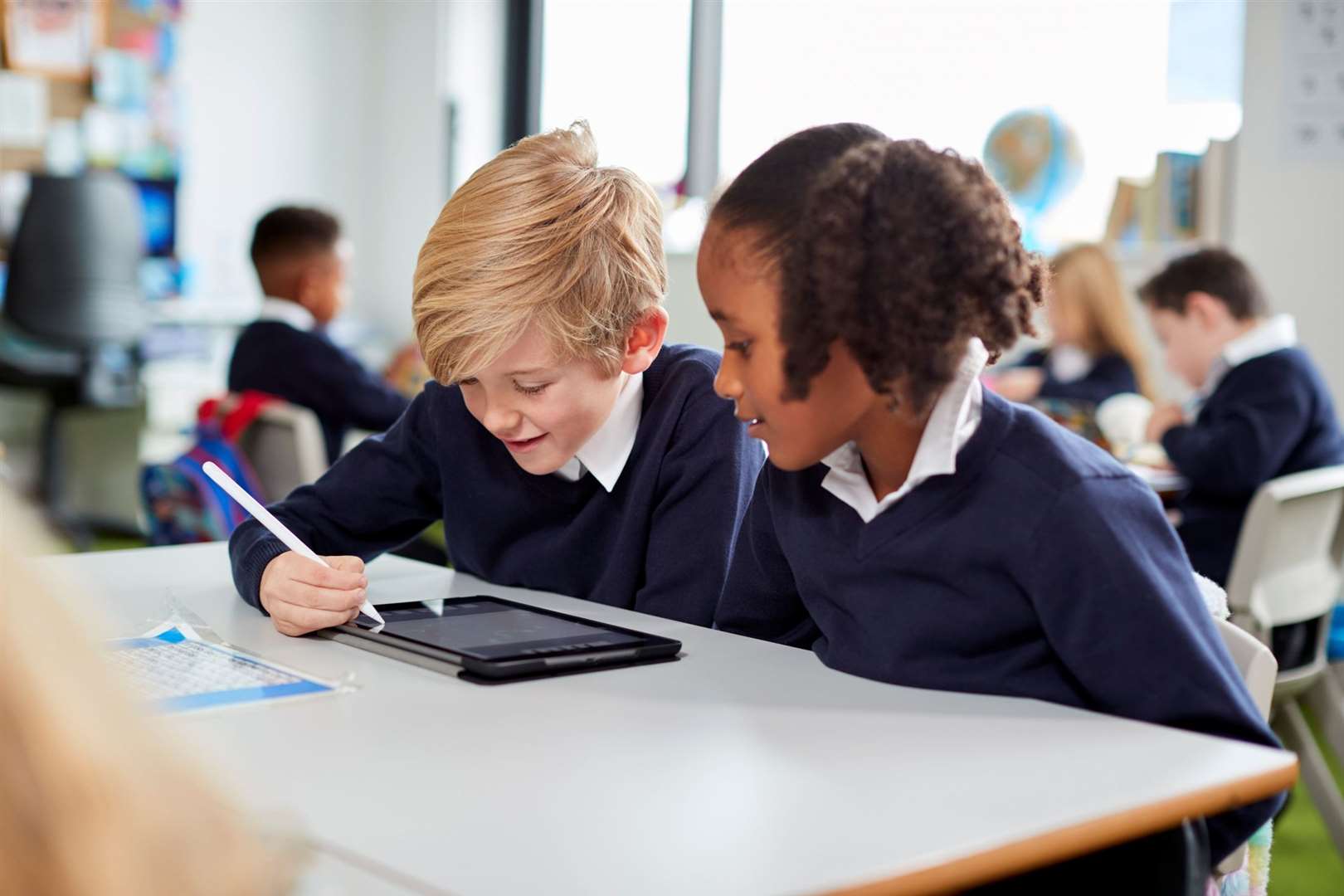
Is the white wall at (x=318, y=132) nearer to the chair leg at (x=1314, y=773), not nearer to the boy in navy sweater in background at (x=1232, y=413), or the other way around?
the boy in navy sweater in background at (x=1232, y=413)

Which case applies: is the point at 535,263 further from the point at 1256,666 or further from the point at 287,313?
the point at 287,313

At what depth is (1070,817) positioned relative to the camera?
2.64 feet

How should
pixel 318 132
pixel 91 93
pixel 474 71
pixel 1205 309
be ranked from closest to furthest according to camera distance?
pixel 1205 309 < pixel 91 93 < pixel 474 71 < pixel 318 132

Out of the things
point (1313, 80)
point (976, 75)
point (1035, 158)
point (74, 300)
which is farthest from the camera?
point (74, 300)

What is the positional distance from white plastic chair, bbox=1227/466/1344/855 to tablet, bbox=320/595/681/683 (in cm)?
130

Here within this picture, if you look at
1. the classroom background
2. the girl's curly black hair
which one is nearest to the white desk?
the girl's curly black hair

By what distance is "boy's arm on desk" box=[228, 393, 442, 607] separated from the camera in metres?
1.67

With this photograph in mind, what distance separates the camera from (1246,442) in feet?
Result: 9.42

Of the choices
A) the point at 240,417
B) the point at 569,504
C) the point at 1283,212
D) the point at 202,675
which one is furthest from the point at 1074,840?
the point at 1283,212

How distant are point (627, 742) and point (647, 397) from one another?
0.75 meters

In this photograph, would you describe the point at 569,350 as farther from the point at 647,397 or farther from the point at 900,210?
the point at 900,210

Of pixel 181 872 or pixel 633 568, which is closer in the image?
pixel 181 872

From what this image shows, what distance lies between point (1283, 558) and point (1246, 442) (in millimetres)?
603

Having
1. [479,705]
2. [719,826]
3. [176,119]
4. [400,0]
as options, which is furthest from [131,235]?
[719,826]
